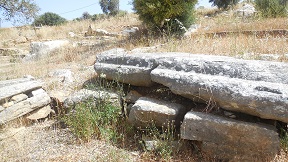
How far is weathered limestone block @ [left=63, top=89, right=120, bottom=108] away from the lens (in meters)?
4.17

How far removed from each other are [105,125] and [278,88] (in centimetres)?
255

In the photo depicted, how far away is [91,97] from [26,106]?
1.27 metres

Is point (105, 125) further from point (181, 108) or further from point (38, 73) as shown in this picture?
point (38, 73)

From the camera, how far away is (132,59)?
14.2ft

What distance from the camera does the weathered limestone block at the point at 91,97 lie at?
4172mm

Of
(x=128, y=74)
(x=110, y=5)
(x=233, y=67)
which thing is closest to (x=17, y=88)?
(x=128, y=74)

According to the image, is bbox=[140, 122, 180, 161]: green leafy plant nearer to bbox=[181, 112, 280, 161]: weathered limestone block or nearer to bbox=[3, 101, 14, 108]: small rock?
bbox=[181, 112, 280, 161]: weathered limestone block

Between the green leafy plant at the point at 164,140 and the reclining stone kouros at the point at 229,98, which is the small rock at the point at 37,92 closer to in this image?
the reclining stone kouros at the point at 229,98

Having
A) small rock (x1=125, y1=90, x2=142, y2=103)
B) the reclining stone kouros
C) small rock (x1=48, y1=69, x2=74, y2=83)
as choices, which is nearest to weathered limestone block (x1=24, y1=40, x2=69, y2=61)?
small rock (x1=48, y1=69, x2=74, y2=83)

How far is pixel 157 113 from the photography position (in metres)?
3.61

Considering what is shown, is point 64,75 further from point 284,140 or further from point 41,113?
point 284,140

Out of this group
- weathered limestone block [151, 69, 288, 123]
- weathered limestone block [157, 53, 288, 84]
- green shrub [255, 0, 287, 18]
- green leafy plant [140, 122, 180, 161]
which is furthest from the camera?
green shrub [255, 0, 287, 18]

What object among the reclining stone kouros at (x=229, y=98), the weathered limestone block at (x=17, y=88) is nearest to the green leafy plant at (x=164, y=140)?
the reclining stone kouros at (x=229, y=98)

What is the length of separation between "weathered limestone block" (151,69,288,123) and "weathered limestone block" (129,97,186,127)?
30 cm
